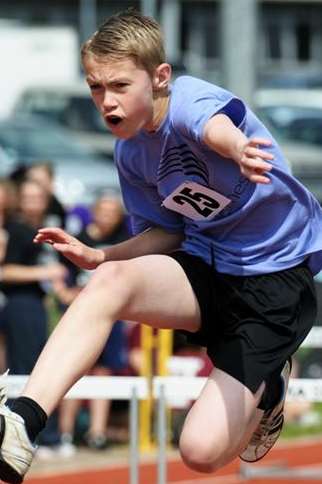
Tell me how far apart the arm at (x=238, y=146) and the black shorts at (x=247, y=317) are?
2.07 feet

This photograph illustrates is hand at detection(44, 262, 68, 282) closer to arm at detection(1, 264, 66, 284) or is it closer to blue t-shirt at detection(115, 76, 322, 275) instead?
arm at detection(1, 264, 66, 284)

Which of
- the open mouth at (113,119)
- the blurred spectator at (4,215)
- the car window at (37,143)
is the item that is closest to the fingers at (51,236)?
the open mouth at (113,119)

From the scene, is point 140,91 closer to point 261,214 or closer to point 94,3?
point 261,214

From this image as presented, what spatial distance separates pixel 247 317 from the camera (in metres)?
5.20

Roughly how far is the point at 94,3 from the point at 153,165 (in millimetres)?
29651

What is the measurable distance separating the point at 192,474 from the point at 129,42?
5.26 meters

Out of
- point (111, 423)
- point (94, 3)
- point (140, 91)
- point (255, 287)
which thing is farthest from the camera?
point (94, 3)

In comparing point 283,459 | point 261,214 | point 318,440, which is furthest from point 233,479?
point 261,214

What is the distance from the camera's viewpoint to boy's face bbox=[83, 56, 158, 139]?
4.83 metres

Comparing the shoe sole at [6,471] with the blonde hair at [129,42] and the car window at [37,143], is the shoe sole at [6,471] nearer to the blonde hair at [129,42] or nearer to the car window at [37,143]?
the blonde hair at [129,42]

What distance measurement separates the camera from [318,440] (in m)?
10.7

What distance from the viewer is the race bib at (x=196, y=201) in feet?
16.5

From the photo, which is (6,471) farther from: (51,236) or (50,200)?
(50,200)

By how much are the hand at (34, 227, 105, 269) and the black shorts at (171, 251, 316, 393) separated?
279 mm
